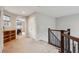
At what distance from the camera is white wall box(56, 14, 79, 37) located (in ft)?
9.50

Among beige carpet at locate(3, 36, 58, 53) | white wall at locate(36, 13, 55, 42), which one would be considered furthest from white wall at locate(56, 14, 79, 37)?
beige carpet at locate(3, 36, 58, 53)

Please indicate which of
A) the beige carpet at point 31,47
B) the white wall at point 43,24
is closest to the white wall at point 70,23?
the white wall at point 43,24

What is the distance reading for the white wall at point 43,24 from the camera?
9.44ft

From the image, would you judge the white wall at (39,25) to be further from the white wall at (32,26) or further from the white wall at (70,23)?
the white wall at (70,23)

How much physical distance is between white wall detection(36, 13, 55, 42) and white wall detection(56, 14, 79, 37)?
0.67ft

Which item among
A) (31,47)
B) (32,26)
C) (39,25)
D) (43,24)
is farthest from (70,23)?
(31,47)

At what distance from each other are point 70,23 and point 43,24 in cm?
83

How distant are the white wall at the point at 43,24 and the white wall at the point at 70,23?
20 cm

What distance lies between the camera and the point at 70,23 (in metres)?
3.03

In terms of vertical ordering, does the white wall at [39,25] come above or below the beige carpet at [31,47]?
above

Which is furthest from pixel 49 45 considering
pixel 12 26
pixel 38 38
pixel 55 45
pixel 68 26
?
pixel 12 26

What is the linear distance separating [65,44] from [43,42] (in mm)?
690
